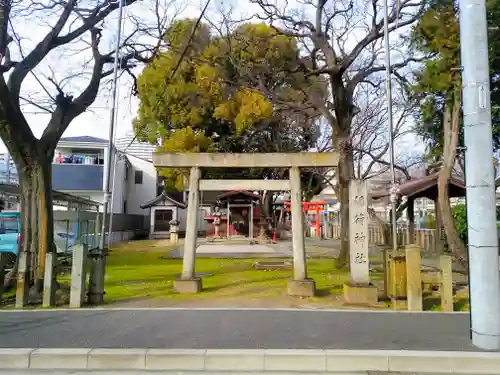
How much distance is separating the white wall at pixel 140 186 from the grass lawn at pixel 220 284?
863 inches

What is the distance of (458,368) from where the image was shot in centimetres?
533

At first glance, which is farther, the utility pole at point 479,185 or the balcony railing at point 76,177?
the balcony railing at point 76,177

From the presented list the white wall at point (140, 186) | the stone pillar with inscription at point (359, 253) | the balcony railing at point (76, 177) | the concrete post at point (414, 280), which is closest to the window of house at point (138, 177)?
the white wall at point (140, 186)

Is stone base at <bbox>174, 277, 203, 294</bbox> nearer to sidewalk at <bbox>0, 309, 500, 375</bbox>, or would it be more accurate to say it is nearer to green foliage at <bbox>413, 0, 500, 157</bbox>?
sidewalk at <bbox>0, 309, 500, 375</bbox>

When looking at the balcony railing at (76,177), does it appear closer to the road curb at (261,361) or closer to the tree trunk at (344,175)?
the tree trunk at (344,175)

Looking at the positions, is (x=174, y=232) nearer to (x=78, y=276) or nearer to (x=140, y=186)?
(x=140, y=186)

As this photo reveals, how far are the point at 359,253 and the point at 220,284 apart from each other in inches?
158

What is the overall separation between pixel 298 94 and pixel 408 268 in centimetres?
1206

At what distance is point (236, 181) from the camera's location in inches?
427

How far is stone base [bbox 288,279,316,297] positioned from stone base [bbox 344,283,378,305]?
970mm

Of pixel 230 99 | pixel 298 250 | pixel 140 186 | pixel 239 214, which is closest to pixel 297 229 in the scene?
pixel 298 250

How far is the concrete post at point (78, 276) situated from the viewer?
27.7 ft

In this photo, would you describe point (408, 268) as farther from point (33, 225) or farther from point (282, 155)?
point (33, 225)

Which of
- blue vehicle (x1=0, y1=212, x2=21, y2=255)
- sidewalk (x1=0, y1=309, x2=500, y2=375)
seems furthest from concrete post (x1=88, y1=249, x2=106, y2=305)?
blue vehicle (x1=0, y1=212, x2=21, y2=255)
